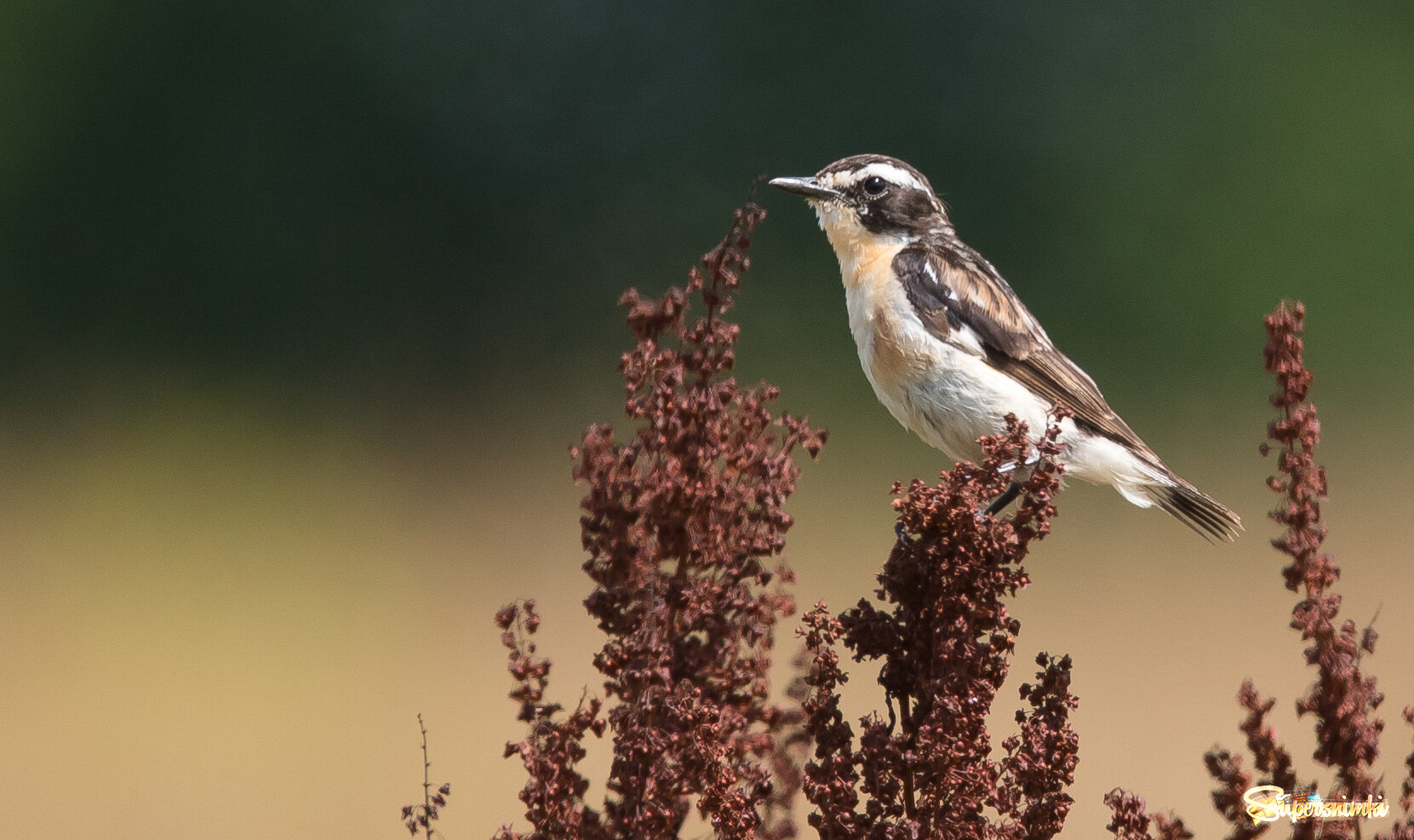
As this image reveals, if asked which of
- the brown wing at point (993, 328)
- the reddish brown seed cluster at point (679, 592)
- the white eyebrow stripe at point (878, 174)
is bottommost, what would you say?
the reddish brown seed cluster at point (679, 592)

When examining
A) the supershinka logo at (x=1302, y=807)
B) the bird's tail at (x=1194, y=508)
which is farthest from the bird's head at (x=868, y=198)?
the supershinka logo at (x=1302, y=807)

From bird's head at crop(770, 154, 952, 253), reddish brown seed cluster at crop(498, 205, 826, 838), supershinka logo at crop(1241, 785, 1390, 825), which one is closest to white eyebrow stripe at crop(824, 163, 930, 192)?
bird's head at crop(770, 154, 952, 253)

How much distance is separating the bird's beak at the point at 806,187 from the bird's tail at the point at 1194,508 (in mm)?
1569

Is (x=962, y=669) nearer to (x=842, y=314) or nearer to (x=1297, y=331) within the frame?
(x=1297, y=331)

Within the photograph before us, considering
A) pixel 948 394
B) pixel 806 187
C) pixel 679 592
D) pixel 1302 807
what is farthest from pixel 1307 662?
pixel 806 187

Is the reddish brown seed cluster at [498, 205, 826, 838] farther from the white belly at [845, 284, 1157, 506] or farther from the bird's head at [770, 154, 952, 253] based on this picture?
the bird's head at [770, 154, 952, 253]

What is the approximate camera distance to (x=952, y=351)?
513cm

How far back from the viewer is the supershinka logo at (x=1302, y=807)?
2590mm

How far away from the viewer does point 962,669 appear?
2990 mm

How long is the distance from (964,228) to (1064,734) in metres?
9.31

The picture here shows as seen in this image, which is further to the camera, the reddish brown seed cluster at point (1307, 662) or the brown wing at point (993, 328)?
the brown wing at point (993, 328)

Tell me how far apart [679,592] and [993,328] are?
8.76 feet

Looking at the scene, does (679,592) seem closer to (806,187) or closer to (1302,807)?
(1302,807)

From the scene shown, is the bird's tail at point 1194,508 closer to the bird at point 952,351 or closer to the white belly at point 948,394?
the bird at point 952,351
